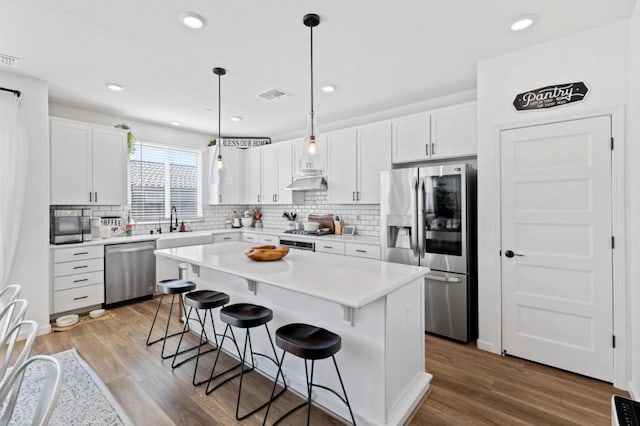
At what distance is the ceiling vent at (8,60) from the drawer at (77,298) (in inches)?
97.1

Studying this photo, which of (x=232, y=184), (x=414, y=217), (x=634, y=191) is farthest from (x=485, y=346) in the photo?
(x=232, y=184)

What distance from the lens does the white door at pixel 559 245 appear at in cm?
247

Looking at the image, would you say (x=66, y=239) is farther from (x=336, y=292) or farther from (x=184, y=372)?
(x=336, y=292)

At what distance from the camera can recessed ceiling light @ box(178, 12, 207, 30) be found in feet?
7.37

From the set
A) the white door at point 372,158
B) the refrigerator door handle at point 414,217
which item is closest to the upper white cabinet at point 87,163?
the white door at point 372,158

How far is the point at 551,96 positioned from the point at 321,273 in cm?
244

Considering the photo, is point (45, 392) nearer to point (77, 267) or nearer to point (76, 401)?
point (76, 401)

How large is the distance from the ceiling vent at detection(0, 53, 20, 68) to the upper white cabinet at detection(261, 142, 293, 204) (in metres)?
3.27

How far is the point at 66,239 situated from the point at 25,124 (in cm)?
139

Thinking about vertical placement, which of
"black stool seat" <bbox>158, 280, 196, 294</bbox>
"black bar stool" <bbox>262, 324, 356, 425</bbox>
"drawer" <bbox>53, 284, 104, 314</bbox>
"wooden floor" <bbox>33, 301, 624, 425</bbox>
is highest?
"black stool seat" <bbox>158, 280, 196, 294</bbox>

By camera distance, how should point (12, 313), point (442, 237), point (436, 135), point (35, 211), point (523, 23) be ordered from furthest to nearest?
point (436, 135), point (35, 211), point (442, 237), point (523, 23), point (12, 313)

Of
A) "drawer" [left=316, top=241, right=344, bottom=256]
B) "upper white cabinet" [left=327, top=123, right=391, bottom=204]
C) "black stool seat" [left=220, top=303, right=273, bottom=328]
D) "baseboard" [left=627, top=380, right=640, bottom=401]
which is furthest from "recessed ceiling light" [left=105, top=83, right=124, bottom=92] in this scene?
"baseboard" [left=627, top=380, right=640, bottom=401]

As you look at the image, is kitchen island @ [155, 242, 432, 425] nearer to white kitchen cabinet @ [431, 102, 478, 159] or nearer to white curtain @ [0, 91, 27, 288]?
white kitchen cabinet @ [431, 102, 478, 159]

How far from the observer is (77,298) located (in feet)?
12.8
